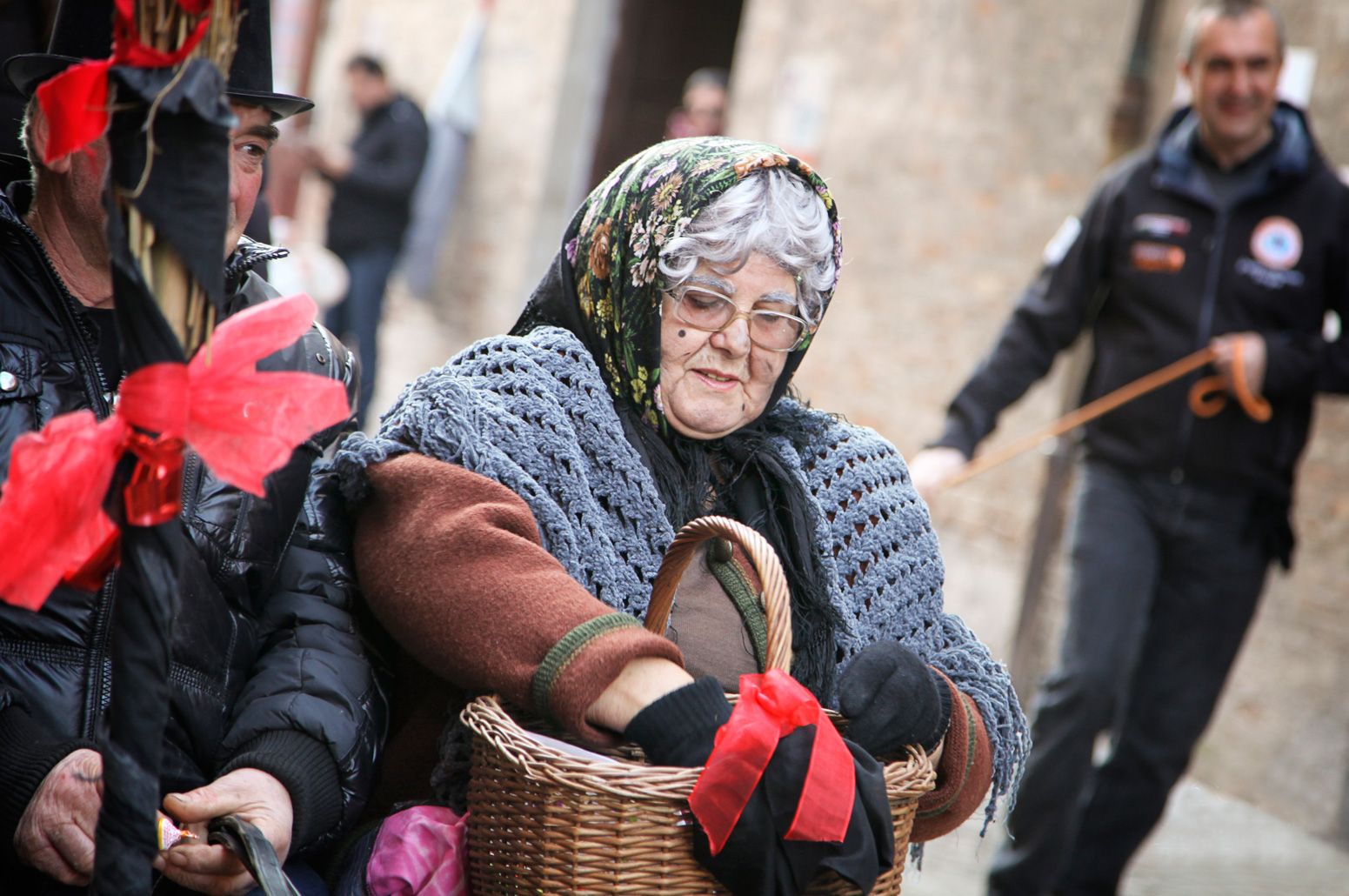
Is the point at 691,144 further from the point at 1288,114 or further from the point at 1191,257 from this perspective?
the point at 1288,114

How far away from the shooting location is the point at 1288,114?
4.52m

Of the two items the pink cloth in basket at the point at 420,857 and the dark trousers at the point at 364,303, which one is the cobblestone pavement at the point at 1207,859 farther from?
the dark trousers at the point at 364,303

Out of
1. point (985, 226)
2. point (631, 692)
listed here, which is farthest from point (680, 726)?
point (985, 226)

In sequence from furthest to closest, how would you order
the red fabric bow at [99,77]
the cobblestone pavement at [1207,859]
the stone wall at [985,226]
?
1. the stone wall at [985,226]
2. the cobblestone pavement at [1207,859]
3. the red fabric bow at [99,77]

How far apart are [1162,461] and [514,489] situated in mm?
2712

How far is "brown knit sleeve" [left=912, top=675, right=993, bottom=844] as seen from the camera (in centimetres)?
232

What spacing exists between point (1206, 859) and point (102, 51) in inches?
181

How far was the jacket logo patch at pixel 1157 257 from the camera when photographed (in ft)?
14.4

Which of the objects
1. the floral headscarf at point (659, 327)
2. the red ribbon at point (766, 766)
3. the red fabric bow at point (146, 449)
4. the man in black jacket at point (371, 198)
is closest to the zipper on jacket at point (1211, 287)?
the floral headscarf at point (659, 327)

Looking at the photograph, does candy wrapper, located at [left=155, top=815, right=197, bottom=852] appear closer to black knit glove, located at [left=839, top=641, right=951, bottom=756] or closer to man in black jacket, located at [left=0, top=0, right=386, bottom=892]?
A: man in black jacket, located at [left=0, top=0, right=386, bottom=892]

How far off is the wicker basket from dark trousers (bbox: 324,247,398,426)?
A: 6803mm

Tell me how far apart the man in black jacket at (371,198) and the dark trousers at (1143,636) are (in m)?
5.20

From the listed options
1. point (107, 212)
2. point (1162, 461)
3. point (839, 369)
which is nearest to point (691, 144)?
point (107, 212)

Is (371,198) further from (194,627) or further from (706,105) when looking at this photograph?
(194,627)
